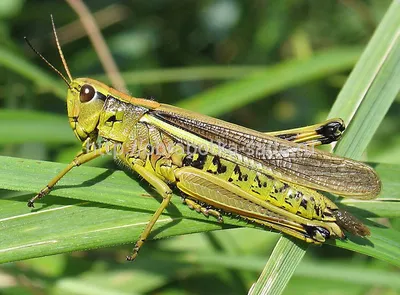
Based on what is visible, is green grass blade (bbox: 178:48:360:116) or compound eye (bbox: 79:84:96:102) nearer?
compound eye (bbox: 79:84:96:102)

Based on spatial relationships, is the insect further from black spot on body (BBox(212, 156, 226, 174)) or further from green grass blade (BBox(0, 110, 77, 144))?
green grass blade (BBox(0, 110, 77, 144))

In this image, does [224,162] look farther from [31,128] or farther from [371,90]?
[31,128]

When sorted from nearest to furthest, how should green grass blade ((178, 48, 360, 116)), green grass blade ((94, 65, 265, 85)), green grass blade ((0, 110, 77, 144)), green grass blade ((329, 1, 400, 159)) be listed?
green grass blade ((329, 1, 400, 159)), green grass blade ((0, 110, 77, 144)), green grass blade ((178, 48, 360, 116)), green grass blade ((94, 65, 265, 85))

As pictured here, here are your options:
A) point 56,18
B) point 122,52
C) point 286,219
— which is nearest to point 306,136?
point 286,219

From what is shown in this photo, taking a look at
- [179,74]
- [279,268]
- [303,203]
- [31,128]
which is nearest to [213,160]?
[303,203]

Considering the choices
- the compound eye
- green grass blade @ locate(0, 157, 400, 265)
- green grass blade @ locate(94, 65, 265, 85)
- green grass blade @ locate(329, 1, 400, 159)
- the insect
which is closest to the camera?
green grass blade @ locate(0, 157, 400, 265)

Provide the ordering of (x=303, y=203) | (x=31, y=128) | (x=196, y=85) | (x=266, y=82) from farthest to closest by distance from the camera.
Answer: (x=196, y=85)
(x=266, y=82)
(x=31, y=128)
(x=303, y=203)

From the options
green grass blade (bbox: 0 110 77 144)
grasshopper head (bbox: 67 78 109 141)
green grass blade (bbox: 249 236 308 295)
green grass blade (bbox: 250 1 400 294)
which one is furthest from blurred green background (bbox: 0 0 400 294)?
green grass blade (bbox: 250 1 400 294)
